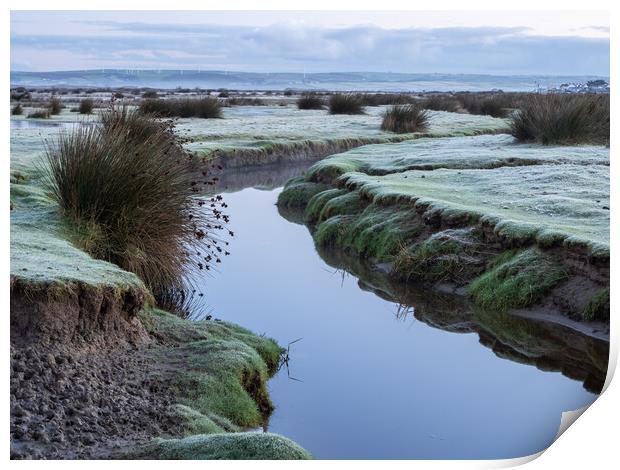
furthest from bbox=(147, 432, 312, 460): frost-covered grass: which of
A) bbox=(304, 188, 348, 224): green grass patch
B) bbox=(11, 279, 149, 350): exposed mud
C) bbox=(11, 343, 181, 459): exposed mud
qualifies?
bbox=(304, 188, 348, 224): green grass patch

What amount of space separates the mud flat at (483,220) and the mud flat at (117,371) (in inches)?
139

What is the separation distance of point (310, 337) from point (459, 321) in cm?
197

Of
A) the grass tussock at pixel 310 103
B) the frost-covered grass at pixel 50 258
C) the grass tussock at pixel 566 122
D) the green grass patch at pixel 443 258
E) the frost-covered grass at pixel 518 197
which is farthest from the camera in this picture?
the grass tussock at pixel 310 103

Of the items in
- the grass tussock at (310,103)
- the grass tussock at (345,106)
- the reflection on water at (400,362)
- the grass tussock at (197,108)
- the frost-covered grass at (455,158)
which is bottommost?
the reflection on water at (400,362)

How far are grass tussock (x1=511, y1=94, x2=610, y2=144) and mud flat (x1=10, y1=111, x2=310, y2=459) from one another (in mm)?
13239

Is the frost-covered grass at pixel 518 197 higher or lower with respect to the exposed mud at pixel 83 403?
higher

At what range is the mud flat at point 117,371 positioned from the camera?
549 centimetres

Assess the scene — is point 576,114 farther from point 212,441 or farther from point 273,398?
point 212,441

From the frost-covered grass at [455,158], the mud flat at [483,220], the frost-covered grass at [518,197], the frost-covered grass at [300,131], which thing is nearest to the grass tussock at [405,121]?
the frost-covered grass at [300,131]

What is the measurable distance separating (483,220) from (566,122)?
9377 mm

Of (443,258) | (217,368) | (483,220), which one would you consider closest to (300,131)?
(483,220)

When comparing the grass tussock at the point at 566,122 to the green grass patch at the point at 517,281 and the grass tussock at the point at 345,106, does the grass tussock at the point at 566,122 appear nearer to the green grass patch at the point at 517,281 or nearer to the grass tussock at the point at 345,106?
the green grass patch at the point at 517,281

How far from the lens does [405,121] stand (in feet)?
96.1

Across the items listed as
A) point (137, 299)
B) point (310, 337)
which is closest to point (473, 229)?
point (310, 337)
